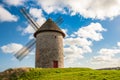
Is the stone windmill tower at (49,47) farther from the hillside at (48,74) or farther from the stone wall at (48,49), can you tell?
the hillside at (48,74)

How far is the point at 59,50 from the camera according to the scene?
42188 millimetres

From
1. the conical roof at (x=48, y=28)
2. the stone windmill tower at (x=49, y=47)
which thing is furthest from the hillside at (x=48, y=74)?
the conical roof at (x=48, y=28)

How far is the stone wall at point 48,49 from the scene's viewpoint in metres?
40.8

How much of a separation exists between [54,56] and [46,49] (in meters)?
1.84

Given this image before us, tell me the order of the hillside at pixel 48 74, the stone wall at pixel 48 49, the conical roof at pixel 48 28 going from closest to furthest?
the hillside at pixel 48 74, the stone wall at pixel 48 49, the conical roof at pixel 48 28

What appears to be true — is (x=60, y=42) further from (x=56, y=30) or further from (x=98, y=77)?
(x=98, y=77)

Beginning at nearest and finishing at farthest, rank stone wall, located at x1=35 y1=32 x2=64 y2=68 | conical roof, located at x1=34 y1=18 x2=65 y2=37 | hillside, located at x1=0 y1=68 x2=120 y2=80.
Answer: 1. hillside, located at x1=0 y1=68 x2=120 y2=80
2. stone wall, located at x1=35 y1=32 x2=64 y2=68
3. conical roof, located at x1=34 y1=18 x2=65 y2=37

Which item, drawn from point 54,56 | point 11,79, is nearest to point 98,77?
point 11,79

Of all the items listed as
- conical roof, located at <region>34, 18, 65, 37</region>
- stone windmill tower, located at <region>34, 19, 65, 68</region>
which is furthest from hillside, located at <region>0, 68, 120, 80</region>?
conical roof, located at <region>34, 18, 65, 37</region>

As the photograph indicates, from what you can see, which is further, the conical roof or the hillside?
the conical roof

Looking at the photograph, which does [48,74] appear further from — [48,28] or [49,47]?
[48,28]

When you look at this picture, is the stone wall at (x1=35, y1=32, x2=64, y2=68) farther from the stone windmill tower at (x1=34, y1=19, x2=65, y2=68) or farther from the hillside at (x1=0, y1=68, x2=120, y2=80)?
the hillside at (x1=0, y1=68, x2=120, y2=80)

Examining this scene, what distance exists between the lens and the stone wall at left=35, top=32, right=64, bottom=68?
4081 cm

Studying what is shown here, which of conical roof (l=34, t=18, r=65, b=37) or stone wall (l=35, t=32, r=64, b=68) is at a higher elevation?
conical roof (l=34, t=18, r=65, b=37)
